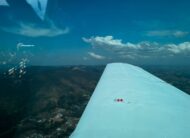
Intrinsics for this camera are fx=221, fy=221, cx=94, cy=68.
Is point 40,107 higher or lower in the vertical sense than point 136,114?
lower

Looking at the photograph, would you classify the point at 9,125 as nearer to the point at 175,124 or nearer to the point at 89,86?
the point at 89,86

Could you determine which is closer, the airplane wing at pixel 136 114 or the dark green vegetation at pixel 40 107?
the airplane wing at pixel 136 114

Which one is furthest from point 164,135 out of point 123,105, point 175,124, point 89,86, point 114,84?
point 89,86

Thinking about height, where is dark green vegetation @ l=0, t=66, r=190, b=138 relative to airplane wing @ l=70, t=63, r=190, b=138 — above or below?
below

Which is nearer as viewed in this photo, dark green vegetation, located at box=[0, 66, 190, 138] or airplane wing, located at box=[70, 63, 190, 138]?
airplane wing, located at box=[70, 63, 190, 138]

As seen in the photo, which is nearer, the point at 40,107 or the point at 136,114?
the point at 136,114

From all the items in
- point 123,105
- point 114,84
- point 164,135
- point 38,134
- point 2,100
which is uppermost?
point 114,84

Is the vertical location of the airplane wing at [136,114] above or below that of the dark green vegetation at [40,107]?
above

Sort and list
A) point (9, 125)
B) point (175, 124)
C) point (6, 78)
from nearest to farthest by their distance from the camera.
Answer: point (175, 124) → point (9, 125) → point (6, 78)
